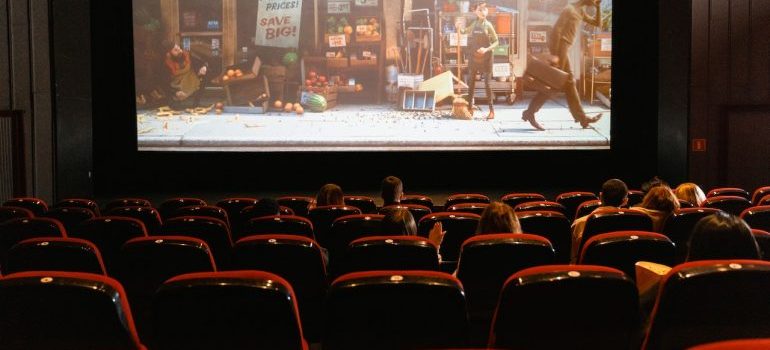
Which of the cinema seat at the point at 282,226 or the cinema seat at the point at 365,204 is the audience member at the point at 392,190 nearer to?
the cinema seat at the point at 365,204

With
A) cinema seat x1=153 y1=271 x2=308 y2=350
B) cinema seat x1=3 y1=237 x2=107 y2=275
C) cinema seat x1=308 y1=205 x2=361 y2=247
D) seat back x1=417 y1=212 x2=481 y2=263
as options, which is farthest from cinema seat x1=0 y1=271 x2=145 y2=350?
cinema seat x1=308 y1=205 x2=361 y2=247

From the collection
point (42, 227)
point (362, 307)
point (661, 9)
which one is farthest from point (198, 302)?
point (661, 9)

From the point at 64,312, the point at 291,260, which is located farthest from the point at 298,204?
the point at 64,312

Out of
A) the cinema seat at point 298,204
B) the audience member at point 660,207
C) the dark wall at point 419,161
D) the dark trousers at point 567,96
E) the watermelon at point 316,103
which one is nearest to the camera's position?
the audience member at point 660,207

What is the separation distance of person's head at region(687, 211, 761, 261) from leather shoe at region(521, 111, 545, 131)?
345 inches

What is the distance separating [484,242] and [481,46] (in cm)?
831

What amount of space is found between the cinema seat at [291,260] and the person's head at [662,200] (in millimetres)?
2294

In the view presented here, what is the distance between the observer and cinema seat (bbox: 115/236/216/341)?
10.8 feet

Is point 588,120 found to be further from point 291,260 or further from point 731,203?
point 291,260

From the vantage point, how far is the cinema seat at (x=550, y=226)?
4.96m

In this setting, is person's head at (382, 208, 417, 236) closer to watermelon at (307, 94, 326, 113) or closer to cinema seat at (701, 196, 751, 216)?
cinema seat at (701, 196, 751, 216)

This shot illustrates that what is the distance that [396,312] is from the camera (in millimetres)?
2145

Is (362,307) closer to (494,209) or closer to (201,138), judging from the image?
(494,209)

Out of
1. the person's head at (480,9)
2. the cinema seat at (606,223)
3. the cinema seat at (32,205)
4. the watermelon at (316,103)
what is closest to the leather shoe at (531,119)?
the person's head at (480,9)
